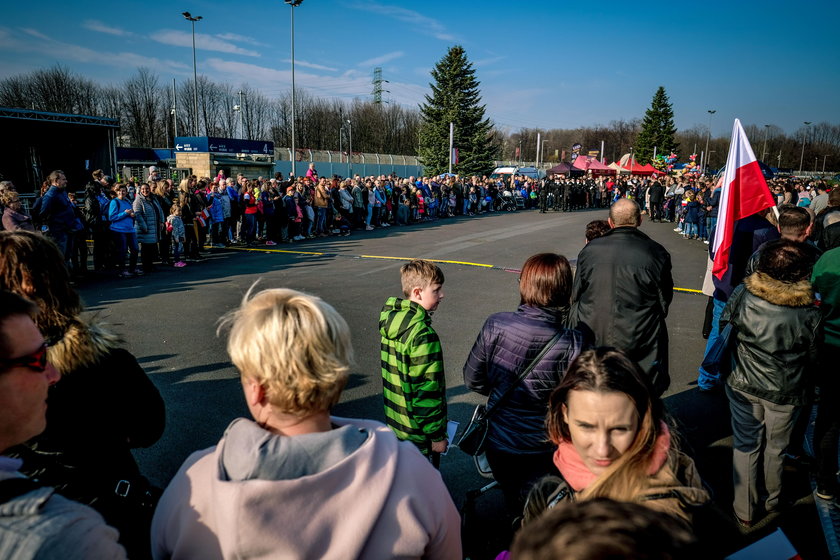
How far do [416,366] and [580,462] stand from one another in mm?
1146

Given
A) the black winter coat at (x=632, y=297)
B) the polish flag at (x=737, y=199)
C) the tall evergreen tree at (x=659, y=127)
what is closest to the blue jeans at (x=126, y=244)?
the black winter coat at (x=632, y=297)

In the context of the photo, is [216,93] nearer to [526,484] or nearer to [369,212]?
[369,212]

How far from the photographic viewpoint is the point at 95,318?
2164mm

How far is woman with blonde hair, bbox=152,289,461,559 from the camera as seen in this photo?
1184mm

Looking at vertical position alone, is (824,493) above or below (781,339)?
below

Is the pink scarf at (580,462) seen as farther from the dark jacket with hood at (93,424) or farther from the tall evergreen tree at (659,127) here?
the tall evergreen tree at (659,127)

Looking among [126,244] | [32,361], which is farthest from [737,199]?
[126,244]

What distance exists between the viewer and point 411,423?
2951mm

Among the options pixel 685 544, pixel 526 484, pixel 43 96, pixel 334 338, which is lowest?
pixel 526 484

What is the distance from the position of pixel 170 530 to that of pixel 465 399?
3.84m

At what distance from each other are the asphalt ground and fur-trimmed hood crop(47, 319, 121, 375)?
8.2 inches

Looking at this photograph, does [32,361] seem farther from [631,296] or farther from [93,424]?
[631,296]

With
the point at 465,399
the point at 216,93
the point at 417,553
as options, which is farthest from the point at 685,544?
the point at 216,93

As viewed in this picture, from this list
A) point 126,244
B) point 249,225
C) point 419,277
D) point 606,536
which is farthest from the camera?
point 249,225
